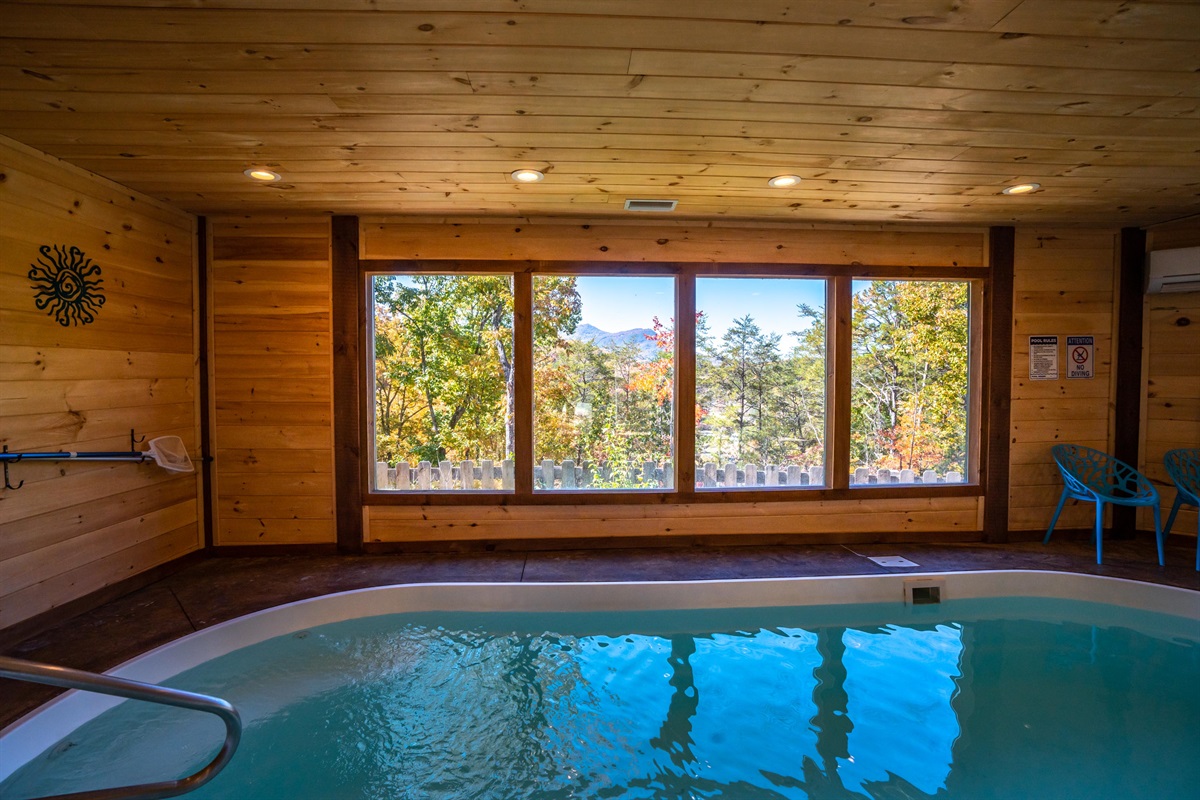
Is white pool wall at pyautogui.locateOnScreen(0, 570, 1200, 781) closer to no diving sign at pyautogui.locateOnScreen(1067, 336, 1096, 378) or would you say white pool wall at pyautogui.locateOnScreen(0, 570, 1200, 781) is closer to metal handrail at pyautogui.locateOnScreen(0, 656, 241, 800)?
no diving sign at pyautogui.locateOnScreen(1067, 336, 1096, 378)

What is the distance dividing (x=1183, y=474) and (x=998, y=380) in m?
1.36

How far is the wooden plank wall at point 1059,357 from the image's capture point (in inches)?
165

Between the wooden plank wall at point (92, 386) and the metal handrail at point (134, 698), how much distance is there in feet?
7.30

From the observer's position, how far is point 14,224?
262 centimetres

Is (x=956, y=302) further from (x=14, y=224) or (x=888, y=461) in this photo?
(x=14, y=224)

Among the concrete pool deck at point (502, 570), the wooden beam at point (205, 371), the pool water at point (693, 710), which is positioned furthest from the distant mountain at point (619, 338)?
the wooden beam at point (205, 371)

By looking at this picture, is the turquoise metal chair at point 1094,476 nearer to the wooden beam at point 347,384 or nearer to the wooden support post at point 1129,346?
the wooden support post at point 1129,346

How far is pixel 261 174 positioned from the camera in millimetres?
3047

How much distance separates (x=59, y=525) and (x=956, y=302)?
6.02 meters

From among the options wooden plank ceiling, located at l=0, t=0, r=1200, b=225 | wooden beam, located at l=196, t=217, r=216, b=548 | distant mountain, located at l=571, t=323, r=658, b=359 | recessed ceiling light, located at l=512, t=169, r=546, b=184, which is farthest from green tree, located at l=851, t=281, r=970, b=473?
wooden beam, located at l=196, t=217, r=216, b=548

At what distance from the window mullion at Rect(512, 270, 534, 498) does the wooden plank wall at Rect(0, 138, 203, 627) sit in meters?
2.22

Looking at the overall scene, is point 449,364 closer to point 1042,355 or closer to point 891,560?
point 891,560

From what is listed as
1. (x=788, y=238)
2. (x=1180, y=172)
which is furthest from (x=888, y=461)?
(x=1180, y=172)

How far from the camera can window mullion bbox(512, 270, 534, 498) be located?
401 centimetres
